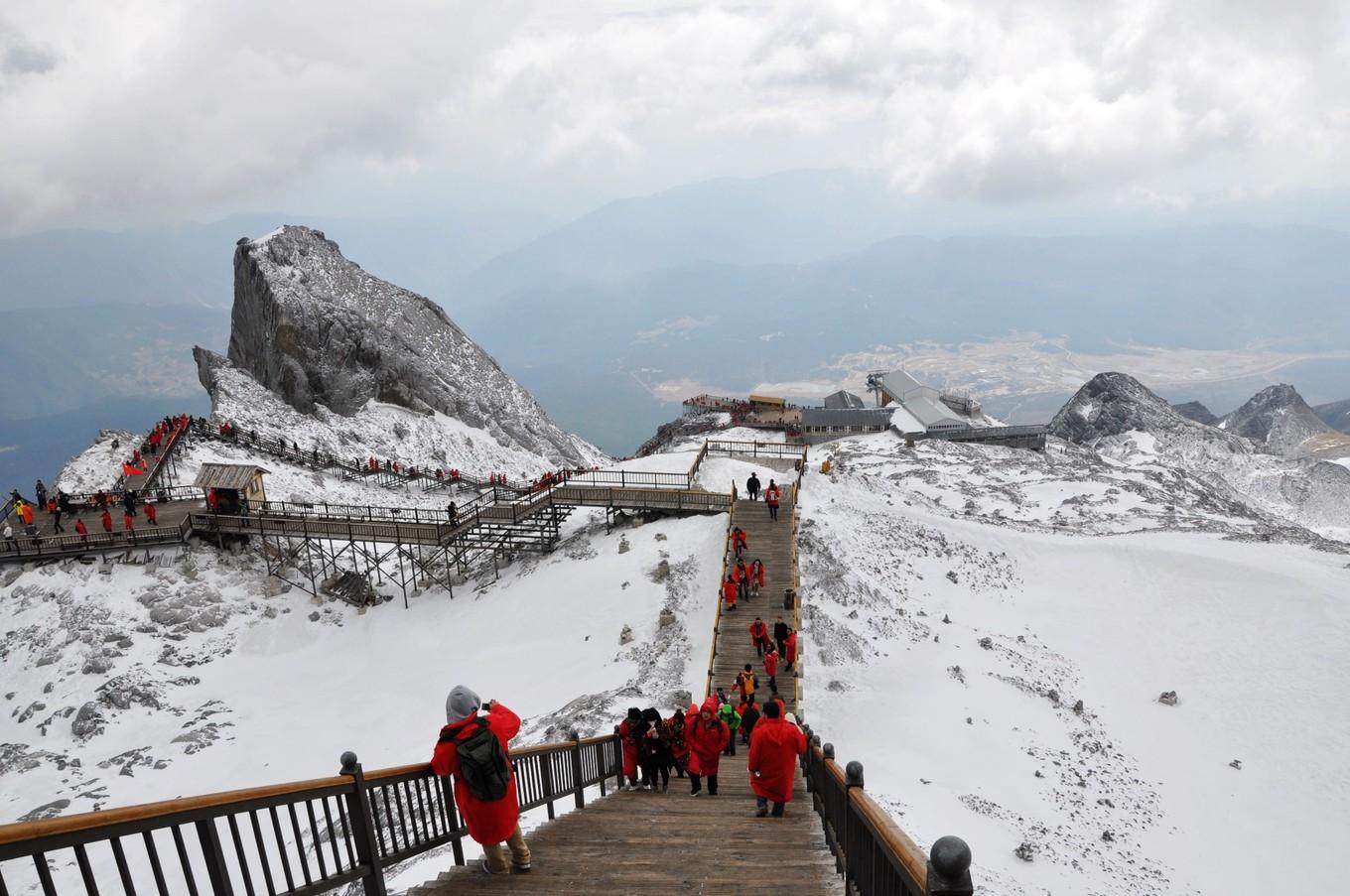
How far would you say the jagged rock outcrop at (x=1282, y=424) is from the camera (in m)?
109

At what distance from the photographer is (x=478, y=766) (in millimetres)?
6746

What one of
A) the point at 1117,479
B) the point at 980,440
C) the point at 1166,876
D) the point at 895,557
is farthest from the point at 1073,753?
the point at 980,440

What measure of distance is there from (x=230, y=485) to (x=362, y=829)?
31.5 meters

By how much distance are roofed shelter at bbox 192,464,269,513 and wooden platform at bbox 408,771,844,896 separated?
28653 millimetres

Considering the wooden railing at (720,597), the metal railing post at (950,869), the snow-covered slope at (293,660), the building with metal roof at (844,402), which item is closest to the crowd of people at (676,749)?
the wooden railing at (720,597)

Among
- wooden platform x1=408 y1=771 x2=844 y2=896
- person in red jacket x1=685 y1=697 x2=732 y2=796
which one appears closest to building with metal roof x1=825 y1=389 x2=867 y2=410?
person in red jacket x1=685 y1=697 x2=732 y2=796

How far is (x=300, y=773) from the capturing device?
2211 centimetres

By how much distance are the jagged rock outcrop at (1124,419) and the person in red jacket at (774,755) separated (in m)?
88.0

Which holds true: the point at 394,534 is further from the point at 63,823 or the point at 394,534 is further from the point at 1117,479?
the point at 1117,479

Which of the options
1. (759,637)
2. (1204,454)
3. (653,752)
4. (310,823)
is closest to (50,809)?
(310,823)

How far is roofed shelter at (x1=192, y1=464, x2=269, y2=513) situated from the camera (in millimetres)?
32531

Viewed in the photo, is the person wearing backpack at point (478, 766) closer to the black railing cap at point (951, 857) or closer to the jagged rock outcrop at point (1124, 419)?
the black railing cap at point (951, 857)

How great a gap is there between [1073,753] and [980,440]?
2025 inches

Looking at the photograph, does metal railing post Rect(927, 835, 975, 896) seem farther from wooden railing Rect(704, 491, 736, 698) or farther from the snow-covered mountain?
wooden railing Rect(704, 491, 736, 698)
